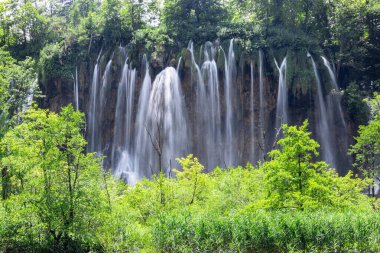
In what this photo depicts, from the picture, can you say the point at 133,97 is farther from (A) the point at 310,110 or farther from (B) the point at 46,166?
(B) the point at 46,166

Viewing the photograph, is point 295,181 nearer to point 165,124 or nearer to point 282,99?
point 282,99

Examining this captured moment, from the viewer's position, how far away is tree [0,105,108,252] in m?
16.4

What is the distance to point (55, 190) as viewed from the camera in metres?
16.7

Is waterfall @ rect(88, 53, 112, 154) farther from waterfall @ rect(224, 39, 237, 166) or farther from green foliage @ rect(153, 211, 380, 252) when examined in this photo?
green foliage @ rect(153, 211, 380, 252)

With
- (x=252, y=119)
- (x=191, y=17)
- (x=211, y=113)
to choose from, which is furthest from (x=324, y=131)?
(x=191, y=17)

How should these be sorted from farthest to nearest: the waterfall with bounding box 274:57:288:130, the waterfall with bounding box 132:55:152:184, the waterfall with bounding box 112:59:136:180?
1. the waterfall with bounding box 112:59:136:180
2. the waterfall with bounding box 132:55:152:184
3. the waterfall with bounding box 274:57:288:130

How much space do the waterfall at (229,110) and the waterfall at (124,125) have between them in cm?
879

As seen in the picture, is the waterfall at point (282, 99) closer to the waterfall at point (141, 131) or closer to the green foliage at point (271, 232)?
the waterfall at point (141, 131)

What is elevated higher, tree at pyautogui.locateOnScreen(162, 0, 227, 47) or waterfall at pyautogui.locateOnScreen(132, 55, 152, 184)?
tree at pyautogui.locateOnScreen(162, 0, 227, 47)

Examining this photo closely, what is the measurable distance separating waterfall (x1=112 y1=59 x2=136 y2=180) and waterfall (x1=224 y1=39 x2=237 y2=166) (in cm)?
879

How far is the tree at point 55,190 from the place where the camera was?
16391 mm

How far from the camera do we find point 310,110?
126 ft

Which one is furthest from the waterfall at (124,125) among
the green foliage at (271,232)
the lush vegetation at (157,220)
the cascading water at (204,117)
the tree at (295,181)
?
the tree at (295,181)

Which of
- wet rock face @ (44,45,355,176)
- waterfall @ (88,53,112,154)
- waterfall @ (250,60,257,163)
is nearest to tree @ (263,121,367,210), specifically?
wet rock face @ (44,45,355,176)
